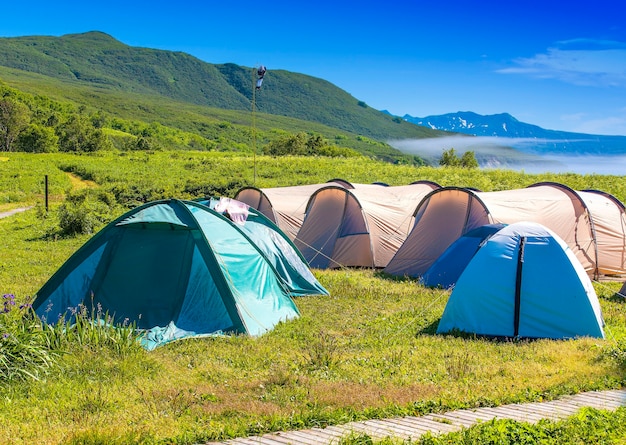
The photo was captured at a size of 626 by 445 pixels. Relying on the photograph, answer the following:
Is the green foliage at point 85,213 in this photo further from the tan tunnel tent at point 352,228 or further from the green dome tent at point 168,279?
the green dome tent at point 168,279

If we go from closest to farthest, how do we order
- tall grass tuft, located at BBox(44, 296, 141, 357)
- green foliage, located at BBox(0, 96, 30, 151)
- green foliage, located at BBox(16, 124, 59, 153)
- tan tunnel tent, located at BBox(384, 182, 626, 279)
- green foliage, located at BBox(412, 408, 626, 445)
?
green foliage, located at BBox(412, 408, 626, 445)
tall grass tuft, located at BBox(44, 296, 141, 357)
tan tunnel tent, located at BBox(384, 182, 626, 279)
green foliage, located at BBox(16, 124, 59, 153)
green foliage, located at BBox(0, 96, 30, 151)

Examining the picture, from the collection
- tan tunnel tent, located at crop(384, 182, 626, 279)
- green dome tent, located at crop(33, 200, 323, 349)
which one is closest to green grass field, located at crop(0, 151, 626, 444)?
green dome tent, located at crop(33, 200, 323, 349)

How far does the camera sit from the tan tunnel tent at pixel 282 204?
18359 mm

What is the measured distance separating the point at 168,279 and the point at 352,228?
7778 mm

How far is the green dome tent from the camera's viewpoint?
9766mm

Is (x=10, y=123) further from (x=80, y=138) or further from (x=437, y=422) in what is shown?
(x=437, y=422)

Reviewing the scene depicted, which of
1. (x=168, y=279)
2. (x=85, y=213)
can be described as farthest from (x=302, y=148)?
(x=168, y=279)

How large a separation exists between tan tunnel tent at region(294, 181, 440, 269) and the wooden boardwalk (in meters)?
10.1

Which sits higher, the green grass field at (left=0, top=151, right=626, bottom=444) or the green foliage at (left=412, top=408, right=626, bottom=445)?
the green foliage at (left=412, top=408, right=626, bottom=445)

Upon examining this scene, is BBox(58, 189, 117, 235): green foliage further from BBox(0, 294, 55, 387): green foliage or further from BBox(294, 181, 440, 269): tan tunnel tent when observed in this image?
BBox(0, 294, 55, 387): green foliage

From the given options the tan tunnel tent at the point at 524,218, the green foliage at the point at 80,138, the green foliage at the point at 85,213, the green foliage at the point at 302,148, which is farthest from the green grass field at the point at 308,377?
the green foliage at the point at 302,148

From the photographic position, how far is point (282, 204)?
18.7 metres

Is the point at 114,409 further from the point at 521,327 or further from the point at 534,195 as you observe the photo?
the point at 534,195

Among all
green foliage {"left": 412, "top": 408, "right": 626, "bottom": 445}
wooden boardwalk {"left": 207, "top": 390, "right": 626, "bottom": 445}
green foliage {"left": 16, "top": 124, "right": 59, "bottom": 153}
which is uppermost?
Result: green foliage {"left": 16, "top": 124, "right": 59, "bottom": 153}
